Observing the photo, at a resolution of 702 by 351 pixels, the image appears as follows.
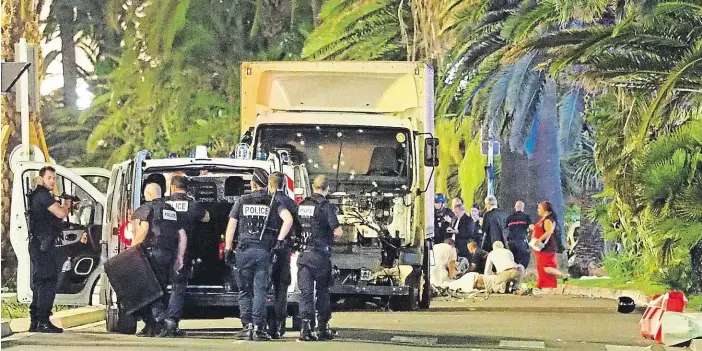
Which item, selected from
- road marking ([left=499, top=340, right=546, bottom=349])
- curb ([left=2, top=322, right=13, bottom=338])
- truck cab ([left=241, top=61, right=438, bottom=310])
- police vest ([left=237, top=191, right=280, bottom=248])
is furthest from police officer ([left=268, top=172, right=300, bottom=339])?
truck cab ([left=241, top=61, right=438, bottom=310])

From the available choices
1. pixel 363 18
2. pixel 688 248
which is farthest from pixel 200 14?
pixel 688 248

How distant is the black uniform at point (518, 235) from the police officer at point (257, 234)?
1012 cm

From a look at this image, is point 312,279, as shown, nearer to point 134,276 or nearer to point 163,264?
point 163,264

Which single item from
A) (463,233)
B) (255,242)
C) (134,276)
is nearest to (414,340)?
(255,242)

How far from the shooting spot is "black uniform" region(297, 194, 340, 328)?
47.9 ft

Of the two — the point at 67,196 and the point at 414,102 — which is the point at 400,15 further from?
the point at 67,196

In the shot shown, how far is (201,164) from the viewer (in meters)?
15.1

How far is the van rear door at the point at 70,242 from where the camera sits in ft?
54.5

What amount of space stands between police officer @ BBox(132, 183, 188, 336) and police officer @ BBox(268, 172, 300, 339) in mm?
869

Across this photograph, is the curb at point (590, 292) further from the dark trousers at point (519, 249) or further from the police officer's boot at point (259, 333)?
the police officer's boot at point (259, 333)

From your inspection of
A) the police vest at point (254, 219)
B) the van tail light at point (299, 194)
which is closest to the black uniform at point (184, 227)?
the police vest at point (254, 219)

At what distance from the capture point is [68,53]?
46781 millimetres

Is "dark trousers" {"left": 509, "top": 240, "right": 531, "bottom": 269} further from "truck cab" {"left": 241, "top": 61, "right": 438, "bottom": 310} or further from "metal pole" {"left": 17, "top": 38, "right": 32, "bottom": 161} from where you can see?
"metal pole" {"left": 17, "top": 38, "right": 32, "bottom": 161}

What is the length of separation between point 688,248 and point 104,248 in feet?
22.6
